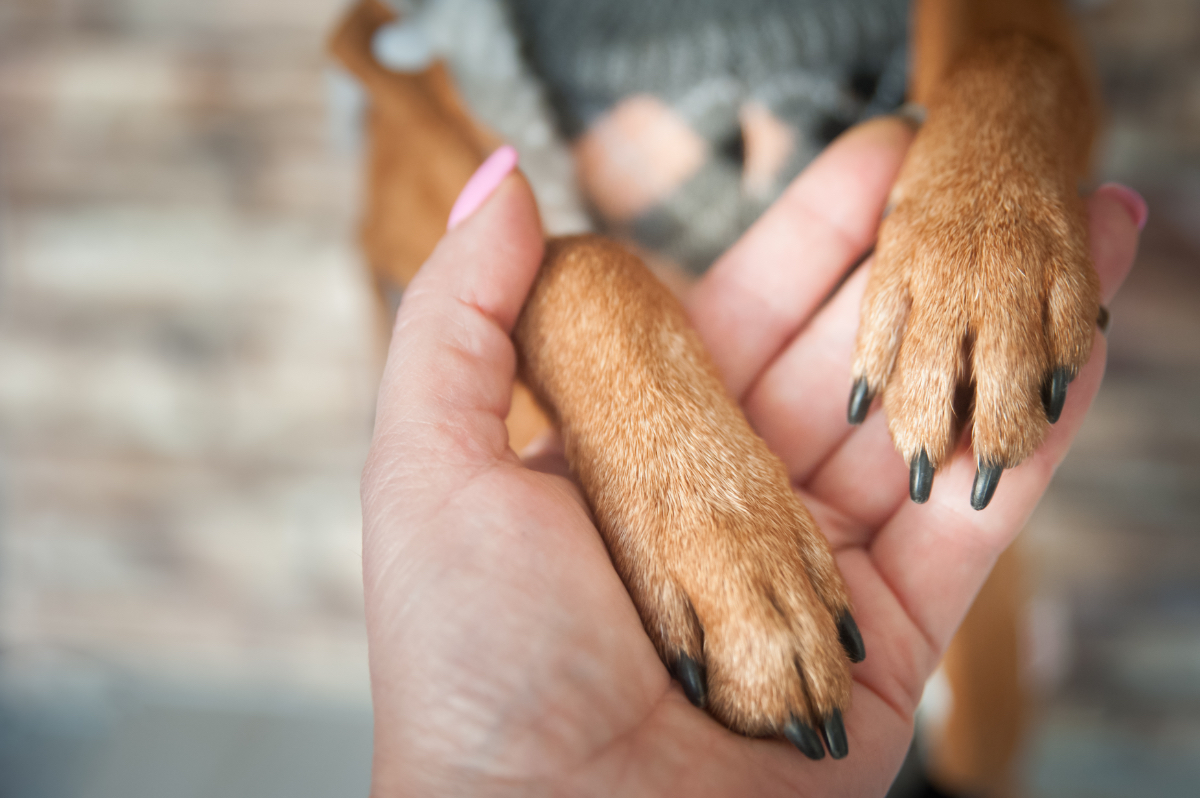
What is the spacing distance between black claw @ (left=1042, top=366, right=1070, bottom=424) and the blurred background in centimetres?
143

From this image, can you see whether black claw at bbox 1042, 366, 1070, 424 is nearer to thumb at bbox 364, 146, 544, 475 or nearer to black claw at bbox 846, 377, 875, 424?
black claw at bbox 846, 377, 875, 424

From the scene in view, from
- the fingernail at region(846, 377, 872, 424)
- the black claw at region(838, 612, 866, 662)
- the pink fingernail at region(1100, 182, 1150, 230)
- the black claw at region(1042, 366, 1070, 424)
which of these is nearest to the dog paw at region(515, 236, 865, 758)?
the black claw at region(838, 612, 866, 662)

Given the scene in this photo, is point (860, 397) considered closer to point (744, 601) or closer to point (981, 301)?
point (981, 301)

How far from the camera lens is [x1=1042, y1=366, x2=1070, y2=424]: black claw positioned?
2.44ft

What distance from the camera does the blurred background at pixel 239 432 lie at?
1936mm

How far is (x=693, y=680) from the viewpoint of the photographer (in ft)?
2.24

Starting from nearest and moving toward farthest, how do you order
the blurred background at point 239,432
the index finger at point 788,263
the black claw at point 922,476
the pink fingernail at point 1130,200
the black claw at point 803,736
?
the black claw at point 803,736 < the black claw at point 922,476 < the pink fingernail at point 1130,200 < the index finger at point 788,263 < the blurred background at point 239,432

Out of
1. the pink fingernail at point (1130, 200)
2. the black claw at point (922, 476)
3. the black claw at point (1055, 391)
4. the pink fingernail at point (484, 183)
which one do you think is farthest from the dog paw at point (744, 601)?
the pink fingernail at point (1130, 200)

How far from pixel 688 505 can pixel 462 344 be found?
335 mm

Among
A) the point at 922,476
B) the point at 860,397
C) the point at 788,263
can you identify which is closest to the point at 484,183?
the point at 788,263

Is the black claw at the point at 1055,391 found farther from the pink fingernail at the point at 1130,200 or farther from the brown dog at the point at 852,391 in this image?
the pink fingernail at the point at 1130,200

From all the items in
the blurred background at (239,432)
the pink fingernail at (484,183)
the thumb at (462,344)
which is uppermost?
the pink fingernail at (484,183)

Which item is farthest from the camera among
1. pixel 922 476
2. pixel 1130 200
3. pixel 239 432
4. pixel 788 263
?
pixel 239 432

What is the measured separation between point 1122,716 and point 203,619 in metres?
3.11
